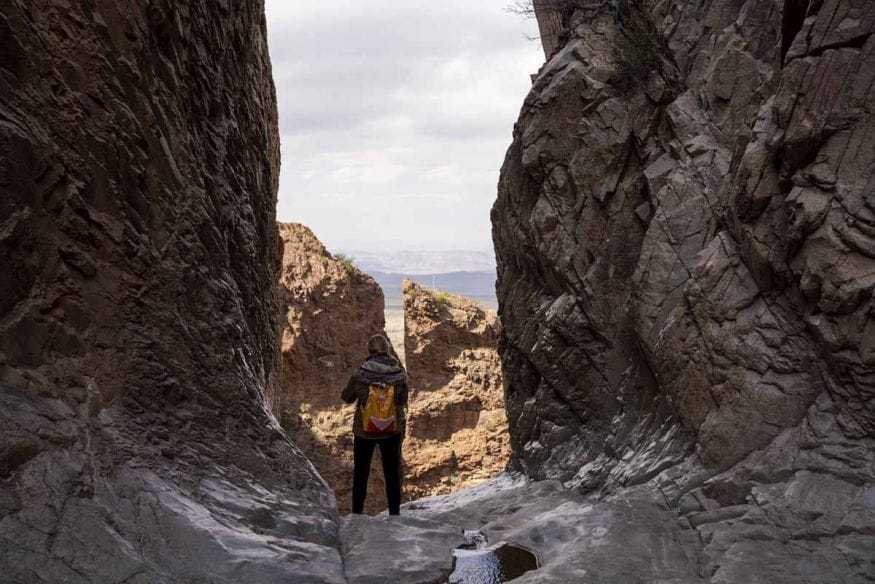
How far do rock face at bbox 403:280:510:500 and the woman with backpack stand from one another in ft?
67.0

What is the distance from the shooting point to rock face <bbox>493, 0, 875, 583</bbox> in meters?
6.27

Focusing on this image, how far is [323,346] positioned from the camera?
29.1m

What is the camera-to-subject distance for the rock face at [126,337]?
4.90m

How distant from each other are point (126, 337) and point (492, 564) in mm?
3990

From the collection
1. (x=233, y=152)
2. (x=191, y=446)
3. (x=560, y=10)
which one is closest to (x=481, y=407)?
(x=560, y=10)

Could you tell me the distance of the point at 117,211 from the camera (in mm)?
6492

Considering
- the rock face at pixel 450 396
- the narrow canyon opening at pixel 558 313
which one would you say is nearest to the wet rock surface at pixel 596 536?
the narrow canyon opening at pixel 558 313

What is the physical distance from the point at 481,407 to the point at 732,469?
23300mm

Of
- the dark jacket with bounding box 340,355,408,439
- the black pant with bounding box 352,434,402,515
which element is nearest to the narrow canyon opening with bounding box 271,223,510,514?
the black pant with bounding box 352,434,402,515

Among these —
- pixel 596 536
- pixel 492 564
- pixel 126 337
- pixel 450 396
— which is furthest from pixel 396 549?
pixel 450 396

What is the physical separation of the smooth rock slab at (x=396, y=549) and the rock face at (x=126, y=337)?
27 cm

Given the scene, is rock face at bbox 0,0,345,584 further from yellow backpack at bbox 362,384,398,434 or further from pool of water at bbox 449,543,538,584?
pool of water at bbox 449,543,538,584

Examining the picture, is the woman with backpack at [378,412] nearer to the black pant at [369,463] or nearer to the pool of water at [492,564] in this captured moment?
the black pant at [369,463]

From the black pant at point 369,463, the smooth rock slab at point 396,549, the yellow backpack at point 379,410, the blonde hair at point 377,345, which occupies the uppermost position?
the blonde hair at point 377,345
